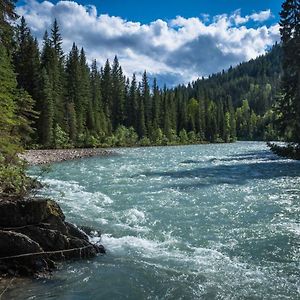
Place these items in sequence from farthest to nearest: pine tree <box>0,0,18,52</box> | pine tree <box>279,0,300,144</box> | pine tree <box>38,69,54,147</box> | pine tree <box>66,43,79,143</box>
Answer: pine tree <box>66,43,79,143</box>, pine tree <box>38,69,54,147</box>, pine tree <box>279,0,300,144</box>, pine tree <box>0,0,18,52</box>

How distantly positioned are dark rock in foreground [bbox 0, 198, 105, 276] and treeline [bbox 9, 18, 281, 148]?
27.4 metres

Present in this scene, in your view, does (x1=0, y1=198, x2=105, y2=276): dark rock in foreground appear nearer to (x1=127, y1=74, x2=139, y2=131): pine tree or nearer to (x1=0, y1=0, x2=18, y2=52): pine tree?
(x1=0, y1=0, x2=18, y2=52): pine tree

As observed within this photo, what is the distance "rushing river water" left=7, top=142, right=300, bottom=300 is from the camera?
9.25 meters

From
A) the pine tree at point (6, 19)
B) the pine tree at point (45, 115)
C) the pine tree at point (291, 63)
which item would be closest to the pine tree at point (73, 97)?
the pine tree at point (45, 115)

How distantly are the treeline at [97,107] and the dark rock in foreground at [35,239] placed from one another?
27.4m

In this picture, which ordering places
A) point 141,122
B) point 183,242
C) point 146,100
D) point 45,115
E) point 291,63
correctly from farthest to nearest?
point 146,100 < point 141,122 < point 45,115 < point 291,63 < point 183,242

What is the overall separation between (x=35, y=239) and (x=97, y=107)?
78.0 meters

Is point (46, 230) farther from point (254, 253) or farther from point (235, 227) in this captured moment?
point (235, 227)

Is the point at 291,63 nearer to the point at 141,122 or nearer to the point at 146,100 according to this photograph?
the point at 141,122

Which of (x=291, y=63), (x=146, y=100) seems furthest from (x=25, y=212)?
(x=146, y=100)

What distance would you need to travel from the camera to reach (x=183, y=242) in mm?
12992

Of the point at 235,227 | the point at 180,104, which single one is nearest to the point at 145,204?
the point at 235,227

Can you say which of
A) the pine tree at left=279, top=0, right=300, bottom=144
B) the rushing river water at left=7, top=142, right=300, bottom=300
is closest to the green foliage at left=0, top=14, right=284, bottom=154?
the rushing river water at left=7, top=142, right=300, bottom=300

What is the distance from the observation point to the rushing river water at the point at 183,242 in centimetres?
925
